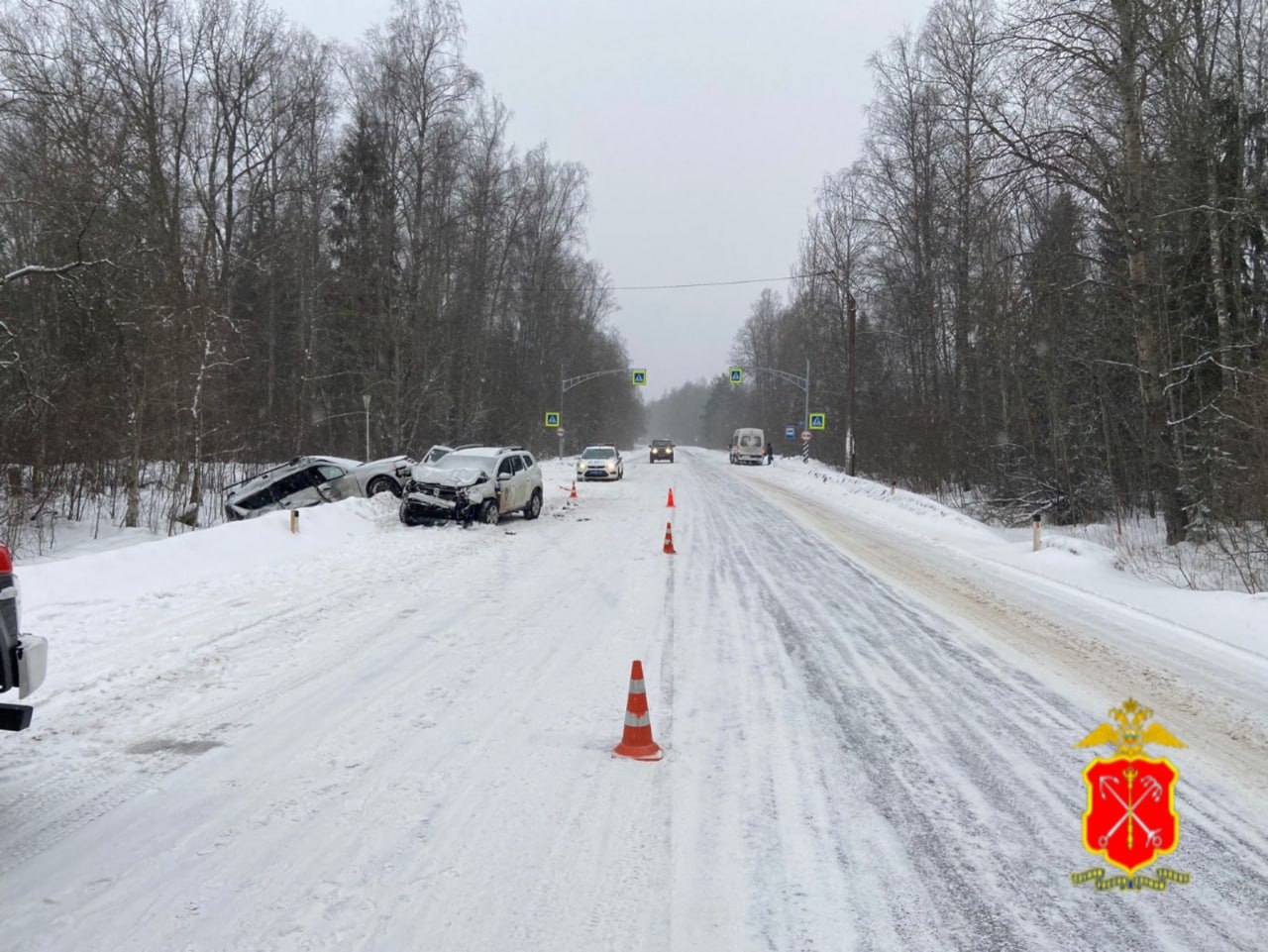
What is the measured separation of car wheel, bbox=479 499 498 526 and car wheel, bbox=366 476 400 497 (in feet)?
12.2

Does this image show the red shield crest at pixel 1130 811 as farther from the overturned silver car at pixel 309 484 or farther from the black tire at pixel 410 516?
the overturned silver car at pixel 309 484

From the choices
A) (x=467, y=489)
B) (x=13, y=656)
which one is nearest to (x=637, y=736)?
(x=13, y=656)

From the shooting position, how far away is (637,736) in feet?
15.9

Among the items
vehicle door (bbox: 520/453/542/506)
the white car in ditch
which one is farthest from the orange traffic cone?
the white car in ditch

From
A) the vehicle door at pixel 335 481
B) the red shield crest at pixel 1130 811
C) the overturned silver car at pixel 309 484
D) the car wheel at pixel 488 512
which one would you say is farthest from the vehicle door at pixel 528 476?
the red shield crest at pixel 1130 811

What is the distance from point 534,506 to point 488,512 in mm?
2416

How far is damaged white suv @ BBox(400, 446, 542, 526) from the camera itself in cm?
1672

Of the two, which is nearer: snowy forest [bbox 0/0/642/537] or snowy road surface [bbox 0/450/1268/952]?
snowy road surface [bbox 0/450/1268/952]

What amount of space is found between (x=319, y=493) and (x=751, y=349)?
295ft

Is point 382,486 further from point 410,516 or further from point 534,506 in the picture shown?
point 534,506

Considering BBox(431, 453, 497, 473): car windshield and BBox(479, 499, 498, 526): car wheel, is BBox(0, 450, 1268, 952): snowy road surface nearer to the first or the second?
BBox(479, 499, 498, 526): car wheel

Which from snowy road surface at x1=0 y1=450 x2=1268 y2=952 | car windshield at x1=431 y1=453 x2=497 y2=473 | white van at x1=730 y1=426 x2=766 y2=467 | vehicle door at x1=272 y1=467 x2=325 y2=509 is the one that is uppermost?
white van at x1=730 y1=426 x2=766 y2=467

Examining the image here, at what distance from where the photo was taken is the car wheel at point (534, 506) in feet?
63.6

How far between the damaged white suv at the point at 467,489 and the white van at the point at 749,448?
37.7 meters
